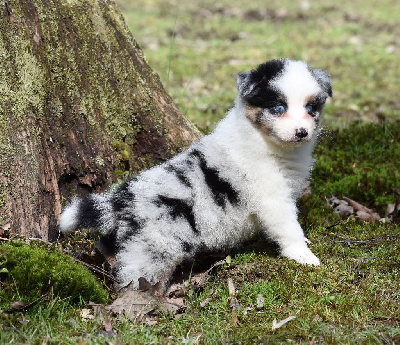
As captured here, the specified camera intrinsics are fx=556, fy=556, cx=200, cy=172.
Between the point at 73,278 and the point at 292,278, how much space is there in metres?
1.69

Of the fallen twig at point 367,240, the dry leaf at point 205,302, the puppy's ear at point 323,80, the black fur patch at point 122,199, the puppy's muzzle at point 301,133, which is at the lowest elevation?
the fallen twig at point 367,240

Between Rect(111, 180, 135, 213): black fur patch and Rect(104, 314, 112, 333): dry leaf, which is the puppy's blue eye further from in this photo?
Rect(104, 314, 112, 333): dry leaf

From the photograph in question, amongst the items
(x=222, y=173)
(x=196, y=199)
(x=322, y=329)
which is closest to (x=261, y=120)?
(x=222, y=173)

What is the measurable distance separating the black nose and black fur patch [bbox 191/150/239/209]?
27.0 inches

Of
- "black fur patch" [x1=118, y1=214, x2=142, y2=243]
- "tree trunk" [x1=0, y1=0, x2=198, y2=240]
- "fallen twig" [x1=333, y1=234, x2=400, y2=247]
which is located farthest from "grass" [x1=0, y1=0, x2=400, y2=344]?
"tree trunk" [x1=0, y1=0, x2=198, y2=240]

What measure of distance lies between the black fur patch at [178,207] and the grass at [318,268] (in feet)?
1.91

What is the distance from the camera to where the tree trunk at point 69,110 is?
4.48m

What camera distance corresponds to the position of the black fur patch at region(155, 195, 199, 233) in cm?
438

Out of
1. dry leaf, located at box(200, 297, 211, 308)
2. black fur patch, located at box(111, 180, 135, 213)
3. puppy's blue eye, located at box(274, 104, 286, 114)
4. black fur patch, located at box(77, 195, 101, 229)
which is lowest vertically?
dry leaf, located at box(200, 297, 211, 308)

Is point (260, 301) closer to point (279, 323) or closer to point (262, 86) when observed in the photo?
point (279, 323)

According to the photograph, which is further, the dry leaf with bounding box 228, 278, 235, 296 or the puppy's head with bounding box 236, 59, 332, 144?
the puppy's head with bounding box 236, 59, 332, 144

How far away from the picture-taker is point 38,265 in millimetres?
4047

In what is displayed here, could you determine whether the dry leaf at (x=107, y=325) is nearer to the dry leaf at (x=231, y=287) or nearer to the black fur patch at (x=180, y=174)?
the dry leaf at (x=231, y=287)

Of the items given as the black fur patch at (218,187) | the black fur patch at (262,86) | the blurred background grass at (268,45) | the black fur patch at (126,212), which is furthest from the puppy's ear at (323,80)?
the blurred background grass at (268,45)
